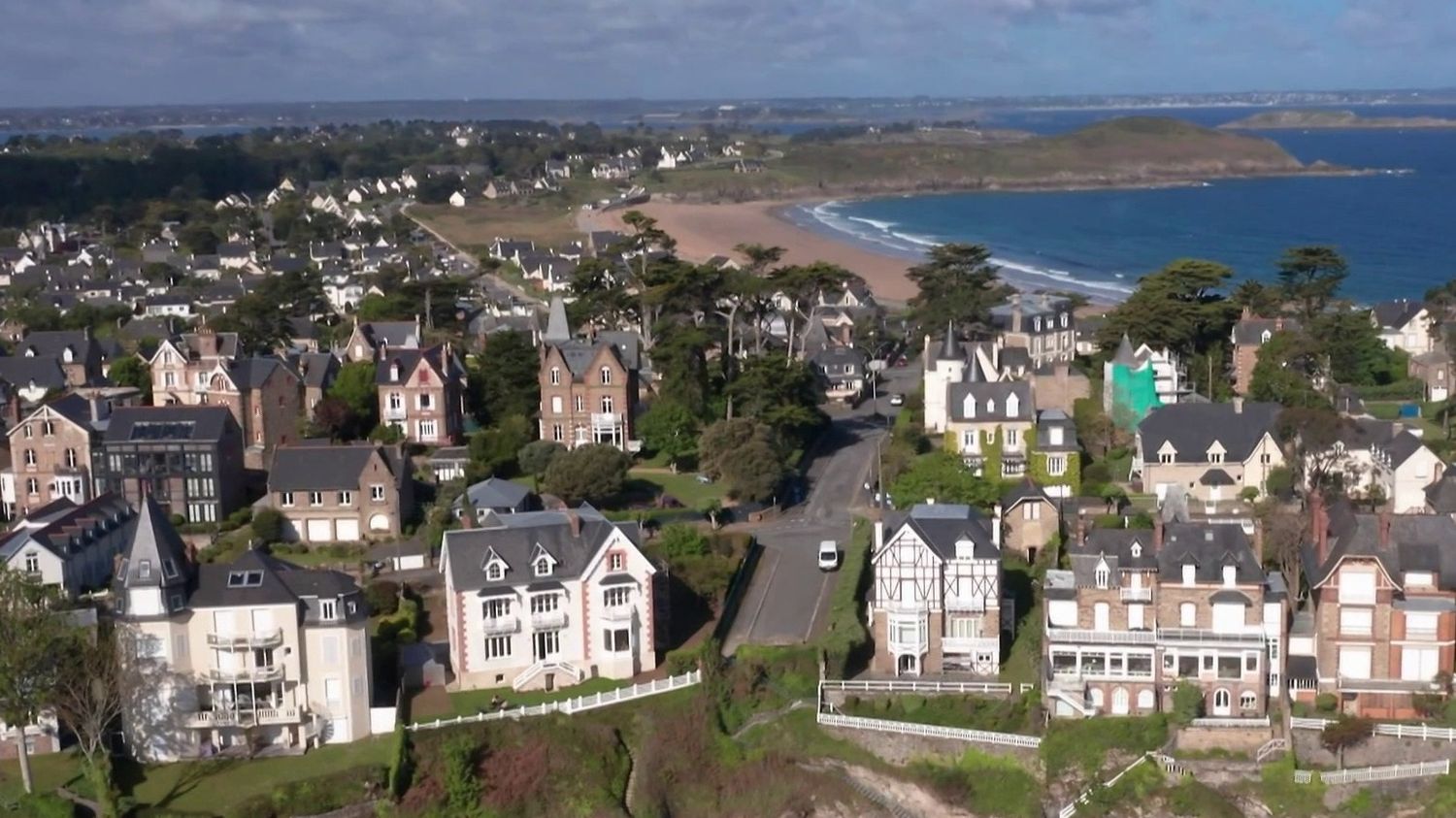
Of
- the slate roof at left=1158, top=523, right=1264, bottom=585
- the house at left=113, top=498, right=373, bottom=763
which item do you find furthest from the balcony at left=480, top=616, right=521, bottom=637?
the slate roof at left=1158, top=523, right=1264, bottom=585

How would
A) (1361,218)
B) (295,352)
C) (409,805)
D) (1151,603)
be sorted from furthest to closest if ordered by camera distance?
(1361,218)
(295,352)
(1151,603)
(409,805)

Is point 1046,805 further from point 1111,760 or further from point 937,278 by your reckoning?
point 937,278

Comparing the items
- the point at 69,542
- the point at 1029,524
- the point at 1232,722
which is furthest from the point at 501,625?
the point at 1232,722

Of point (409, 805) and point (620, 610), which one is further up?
point (620, 610)

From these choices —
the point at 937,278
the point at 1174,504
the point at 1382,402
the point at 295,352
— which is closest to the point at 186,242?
the point at 295,352

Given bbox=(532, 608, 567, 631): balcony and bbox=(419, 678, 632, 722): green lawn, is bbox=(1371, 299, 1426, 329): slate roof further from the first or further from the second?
bbox=(532, 608, 567, 631): balcony

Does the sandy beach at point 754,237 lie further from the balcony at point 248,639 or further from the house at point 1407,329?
the balcony at point 248,639

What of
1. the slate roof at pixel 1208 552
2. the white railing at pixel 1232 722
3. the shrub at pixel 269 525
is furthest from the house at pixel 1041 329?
the white railing at pixel 1232 722
